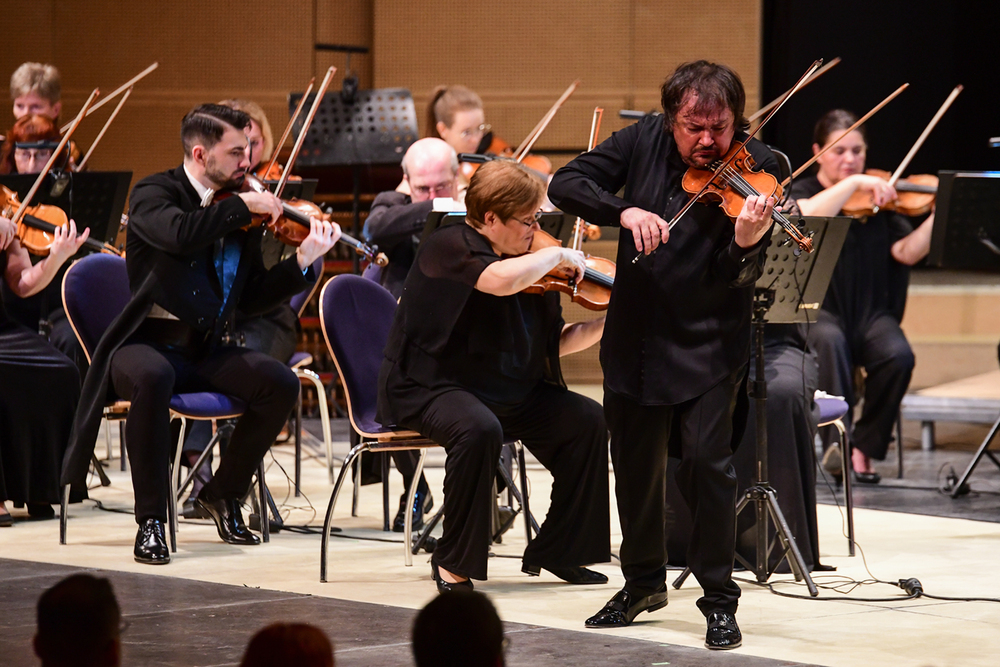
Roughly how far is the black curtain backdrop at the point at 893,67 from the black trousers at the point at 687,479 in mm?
5124

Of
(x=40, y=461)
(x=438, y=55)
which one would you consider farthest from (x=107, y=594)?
(x=438, y=55)

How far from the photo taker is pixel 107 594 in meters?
1.41

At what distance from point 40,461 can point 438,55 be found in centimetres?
417

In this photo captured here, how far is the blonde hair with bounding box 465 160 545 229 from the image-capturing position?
337cm

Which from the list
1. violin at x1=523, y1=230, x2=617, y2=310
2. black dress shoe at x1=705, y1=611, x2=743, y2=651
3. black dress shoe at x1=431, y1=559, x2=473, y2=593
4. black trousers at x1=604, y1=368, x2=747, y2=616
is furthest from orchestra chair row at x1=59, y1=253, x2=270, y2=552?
black dress shoe at x1=705, y1=611, x2=743, y2=651

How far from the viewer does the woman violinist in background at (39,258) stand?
191 inches

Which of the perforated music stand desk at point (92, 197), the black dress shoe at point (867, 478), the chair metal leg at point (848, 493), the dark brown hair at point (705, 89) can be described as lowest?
the black dress shoe at point (867, 478)

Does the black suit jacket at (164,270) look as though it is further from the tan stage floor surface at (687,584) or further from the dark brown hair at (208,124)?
the tan stage floor surface at (687,584)

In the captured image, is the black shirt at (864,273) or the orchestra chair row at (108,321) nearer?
the orchestra chair row at (108,321)

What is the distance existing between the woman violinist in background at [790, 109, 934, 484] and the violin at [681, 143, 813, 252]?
93.5 inches

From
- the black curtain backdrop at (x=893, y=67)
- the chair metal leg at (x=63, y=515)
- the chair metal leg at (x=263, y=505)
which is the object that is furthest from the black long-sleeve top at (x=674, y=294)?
the black curtain backdrop at (x=893, y=67)

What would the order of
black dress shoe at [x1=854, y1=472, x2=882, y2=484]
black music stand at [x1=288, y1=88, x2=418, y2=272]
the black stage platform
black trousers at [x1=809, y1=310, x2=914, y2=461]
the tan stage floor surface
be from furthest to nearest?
black music stand at [x1=288, y1=88, x2=418, y2=272] < black dress shoe at [x1=854, y1=472, x2=882, y2=484] < black trousers at [x1=809, y1=310, x2=914, y2=461] < the tan stage floor surface < the black stage platform

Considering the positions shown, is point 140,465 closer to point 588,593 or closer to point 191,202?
point 191,202

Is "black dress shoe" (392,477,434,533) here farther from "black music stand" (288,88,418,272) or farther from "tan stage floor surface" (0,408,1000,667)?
"black music stand" (288,88,418,272)
